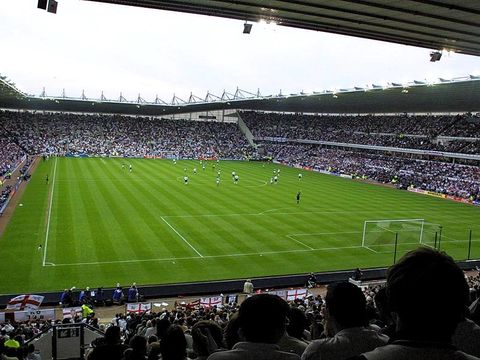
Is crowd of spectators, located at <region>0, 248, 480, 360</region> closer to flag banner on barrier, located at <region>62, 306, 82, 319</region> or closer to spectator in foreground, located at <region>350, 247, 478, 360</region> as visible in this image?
spectator in foreground, located at <region>350, 247, 478, 360</region>

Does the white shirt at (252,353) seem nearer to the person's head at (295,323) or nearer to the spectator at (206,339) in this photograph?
the spectator at (206,339)

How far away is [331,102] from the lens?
79562 millimetres

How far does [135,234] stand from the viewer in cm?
2861

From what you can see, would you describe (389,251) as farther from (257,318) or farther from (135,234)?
(257,318)

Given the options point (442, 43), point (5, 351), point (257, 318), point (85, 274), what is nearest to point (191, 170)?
point (85, 274)

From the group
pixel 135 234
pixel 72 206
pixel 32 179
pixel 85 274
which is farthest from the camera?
pixel 32 179

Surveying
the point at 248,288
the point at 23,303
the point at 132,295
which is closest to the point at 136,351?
the point at 23,303

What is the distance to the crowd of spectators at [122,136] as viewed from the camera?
8369cm

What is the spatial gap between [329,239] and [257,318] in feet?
93.8

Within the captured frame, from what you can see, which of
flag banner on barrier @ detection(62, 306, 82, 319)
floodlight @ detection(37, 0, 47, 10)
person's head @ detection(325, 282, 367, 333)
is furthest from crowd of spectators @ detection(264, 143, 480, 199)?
person's head @ detection(325, 282, 367, 333)

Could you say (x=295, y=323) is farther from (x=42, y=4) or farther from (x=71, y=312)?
(x=42, y=4)

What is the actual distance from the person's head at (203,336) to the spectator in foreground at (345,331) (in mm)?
1434

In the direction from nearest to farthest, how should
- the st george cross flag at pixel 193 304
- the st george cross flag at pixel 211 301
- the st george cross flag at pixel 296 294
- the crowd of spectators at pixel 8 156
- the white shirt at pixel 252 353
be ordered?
the white shirt at pixel 252 353, the st george cross flag at pixel 193 304, the st george cross flag at pixel 211 301, the st george cross flag at pixel 296 294, the crowd of spectators at pixel 8 156

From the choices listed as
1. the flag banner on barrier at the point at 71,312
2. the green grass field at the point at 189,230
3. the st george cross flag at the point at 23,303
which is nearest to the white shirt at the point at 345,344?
the flag banner on barrier at the point at 71,312
